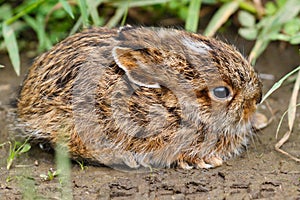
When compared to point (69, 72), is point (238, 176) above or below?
below

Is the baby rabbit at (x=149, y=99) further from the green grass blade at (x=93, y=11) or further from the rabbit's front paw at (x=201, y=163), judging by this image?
the green grass blade at (x=93, y=11)

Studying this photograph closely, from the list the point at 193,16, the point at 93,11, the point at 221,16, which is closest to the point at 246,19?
the point at 221,16

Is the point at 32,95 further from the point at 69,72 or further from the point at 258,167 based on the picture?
the point at 258,167

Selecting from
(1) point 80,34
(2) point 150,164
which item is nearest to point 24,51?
(1) point 80,34

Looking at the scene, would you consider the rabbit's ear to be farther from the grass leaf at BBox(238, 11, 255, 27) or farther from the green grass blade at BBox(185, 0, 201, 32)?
the grass leaf at BBox(238, 11, 255, 27)

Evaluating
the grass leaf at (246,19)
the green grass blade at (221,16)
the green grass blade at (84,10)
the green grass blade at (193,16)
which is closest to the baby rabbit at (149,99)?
the green grass blade at (84,10)

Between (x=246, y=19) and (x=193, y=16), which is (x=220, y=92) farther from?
(x=246, y=19)

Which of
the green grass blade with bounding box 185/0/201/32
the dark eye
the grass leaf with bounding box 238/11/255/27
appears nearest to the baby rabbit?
the dark eye

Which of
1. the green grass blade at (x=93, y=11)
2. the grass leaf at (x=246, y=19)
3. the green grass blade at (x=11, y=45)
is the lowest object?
the green grass blade at (x=11, y=45)
